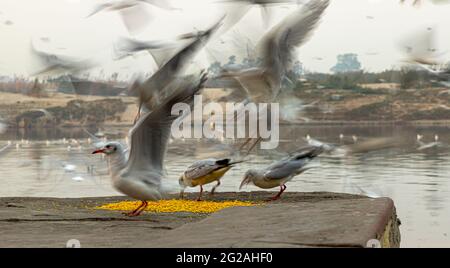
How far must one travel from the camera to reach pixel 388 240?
10.7 ft

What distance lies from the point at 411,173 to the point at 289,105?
6.40 ft

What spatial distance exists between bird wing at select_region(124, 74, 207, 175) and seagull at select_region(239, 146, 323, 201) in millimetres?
2017

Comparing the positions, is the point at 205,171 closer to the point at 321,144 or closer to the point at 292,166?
the point at 292,166

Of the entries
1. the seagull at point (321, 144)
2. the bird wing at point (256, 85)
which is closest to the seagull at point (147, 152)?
the bird wing at point (256, 85)

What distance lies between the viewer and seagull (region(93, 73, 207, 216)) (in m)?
3.61

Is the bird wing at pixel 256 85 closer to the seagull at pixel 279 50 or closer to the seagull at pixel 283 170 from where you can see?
the seagull at pixel 279 50

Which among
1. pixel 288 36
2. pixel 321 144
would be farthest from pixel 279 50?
pixel 321 144

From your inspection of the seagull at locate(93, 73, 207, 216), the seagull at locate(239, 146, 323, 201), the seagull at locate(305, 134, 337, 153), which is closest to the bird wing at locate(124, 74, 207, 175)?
the seagull at locate(93, 73, 207, 216)

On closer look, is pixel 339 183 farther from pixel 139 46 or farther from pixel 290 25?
pixel 139 46

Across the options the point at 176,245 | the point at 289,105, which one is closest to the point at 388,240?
the point at 176,245

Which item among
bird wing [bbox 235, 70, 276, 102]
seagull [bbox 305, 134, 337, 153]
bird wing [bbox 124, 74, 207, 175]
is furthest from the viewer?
seagull [bbox 305, 134, 337, 153]

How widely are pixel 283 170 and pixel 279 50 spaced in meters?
0.96

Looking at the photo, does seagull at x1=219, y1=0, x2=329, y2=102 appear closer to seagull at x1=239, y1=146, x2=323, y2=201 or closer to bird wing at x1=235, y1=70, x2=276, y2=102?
bird wing at x1=235, y1=70, x2=276, y2=102

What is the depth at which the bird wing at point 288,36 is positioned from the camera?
540 centimetres
